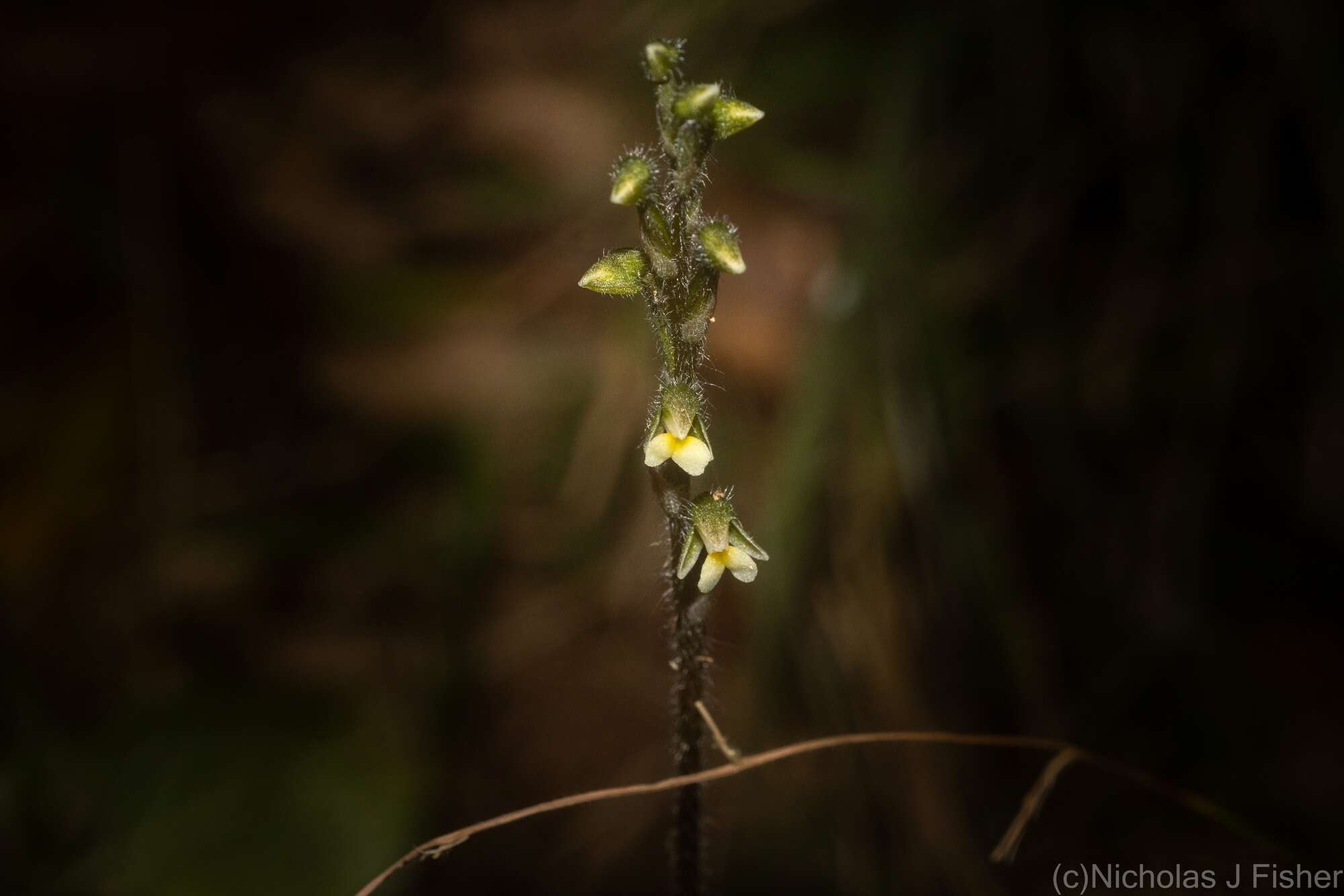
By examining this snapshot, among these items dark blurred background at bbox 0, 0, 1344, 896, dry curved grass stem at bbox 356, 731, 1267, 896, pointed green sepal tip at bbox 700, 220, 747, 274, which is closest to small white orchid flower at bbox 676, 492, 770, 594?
dry curved grass stem at bbox 356, 731, 1267, 896

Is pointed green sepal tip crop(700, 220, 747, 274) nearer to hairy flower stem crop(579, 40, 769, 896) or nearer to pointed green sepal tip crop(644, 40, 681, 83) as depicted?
hairy flower stem crop(579, 40, 769, 896)

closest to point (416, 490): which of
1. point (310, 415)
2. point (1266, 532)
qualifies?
point (310, 415)

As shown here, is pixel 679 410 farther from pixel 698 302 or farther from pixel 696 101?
pixel 696 101

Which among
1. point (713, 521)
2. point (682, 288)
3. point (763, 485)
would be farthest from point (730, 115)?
point (763, 485)

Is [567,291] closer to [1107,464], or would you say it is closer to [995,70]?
[995,70]

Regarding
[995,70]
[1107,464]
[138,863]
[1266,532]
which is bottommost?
[138,863]

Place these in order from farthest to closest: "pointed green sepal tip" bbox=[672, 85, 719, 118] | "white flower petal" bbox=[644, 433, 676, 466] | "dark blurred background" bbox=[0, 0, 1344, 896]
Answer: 1. "dark blurred background" bbox=[0, 0, 1344, 896]
2. "white flower petal" bbox=[644, 433, 676, 466]
3. "pointed green sepal tip" bbox=[672, 85, 719, 118]

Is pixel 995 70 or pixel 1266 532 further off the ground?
pixel 995 70
